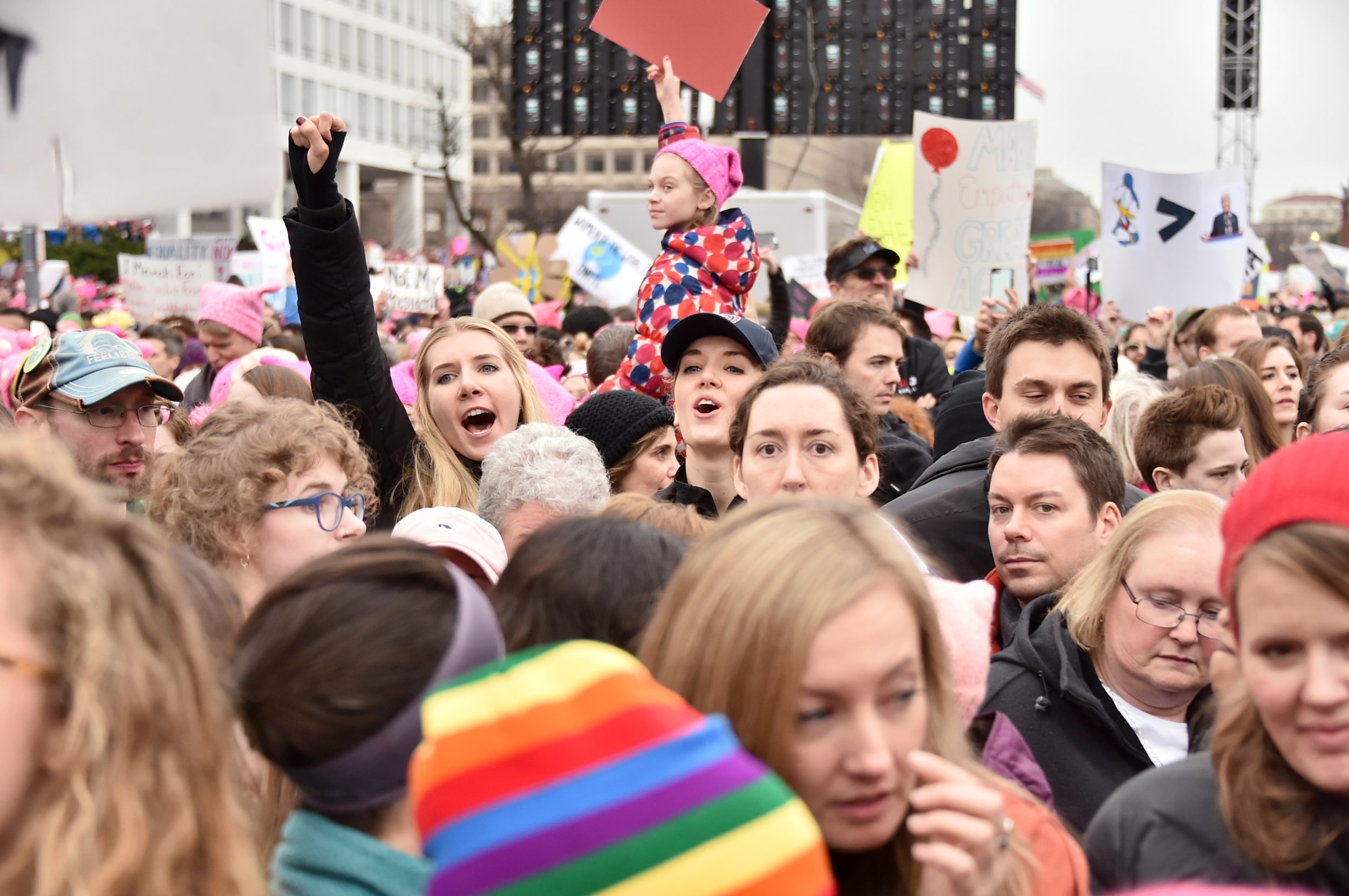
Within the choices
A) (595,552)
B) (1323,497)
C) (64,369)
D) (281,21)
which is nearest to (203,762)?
(595,552)

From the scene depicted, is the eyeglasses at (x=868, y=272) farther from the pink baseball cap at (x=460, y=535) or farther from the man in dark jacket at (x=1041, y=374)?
the pink baseball cap at (x=460, y=535)

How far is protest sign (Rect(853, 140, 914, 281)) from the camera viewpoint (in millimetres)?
11289

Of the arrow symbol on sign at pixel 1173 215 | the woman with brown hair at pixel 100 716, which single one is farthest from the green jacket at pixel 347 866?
the arrow symbol on sign at pixel 1173 215

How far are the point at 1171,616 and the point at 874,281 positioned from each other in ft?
15.1

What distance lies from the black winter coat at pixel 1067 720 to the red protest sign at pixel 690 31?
12.3ft

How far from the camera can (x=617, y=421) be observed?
13.8ft

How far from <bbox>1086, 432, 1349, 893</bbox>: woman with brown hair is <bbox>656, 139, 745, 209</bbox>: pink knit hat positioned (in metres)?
3.26

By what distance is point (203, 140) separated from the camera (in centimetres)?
311

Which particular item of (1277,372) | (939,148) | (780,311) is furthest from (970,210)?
(1277,372)

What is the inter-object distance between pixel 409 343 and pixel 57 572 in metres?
8.89

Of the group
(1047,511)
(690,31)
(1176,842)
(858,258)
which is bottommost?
(1176,842)

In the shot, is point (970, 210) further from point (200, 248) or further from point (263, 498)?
point (200, 248)

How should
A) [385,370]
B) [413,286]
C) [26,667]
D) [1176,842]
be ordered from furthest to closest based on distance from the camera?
1. [413,286]
2. [385,370]
3. [1176,842]
4. [26,667]

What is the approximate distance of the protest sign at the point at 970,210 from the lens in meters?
7.99
